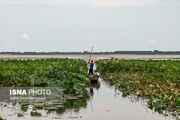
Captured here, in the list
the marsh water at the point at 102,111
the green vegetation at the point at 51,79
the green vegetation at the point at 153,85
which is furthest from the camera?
the green vegetation at the point at 51,79

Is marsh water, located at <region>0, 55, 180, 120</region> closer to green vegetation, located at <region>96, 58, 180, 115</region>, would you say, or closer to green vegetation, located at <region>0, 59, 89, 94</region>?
green vegetation, located at <region>96, 58, 180, 115</region>

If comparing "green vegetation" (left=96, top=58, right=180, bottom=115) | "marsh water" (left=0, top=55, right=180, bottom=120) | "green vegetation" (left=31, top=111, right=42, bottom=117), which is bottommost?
"marsh water" (left=0, top=55, right=180, bottom=120)

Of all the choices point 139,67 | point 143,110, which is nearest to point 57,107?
point 143,110

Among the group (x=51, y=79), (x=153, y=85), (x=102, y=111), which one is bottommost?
(x=102, y=111)

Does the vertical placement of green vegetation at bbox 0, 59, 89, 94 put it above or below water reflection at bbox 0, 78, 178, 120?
above

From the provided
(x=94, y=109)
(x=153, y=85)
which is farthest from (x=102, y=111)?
(x=153, y=85)

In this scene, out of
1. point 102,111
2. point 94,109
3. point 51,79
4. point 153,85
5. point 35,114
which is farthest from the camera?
point 153,85

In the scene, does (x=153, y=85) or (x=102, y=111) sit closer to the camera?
(x=102, y=111)

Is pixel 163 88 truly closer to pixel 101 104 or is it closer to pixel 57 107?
pixel 101 104

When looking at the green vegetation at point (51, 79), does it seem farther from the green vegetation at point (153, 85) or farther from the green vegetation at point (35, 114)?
the green vegetation at point (35, 114)

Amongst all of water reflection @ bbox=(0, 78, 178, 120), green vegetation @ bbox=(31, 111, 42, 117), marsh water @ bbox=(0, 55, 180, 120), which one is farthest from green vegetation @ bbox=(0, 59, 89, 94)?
green vegetation @ bbox=(31, 111, 42, 117)

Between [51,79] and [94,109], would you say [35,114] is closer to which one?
[94,109]

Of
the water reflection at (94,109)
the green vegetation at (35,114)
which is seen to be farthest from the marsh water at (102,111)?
the green vegetation at (35,114)

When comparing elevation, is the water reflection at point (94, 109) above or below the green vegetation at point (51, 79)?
below
